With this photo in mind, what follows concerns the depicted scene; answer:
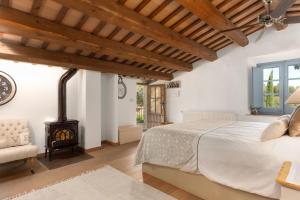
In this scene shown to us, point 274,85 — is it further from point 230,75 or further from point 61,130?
point 61,130

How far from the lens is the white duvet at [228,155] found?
1702mm

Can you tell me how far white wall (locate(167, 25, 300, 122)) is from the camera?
4.20m

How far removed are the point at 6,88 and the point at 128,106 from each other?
3.21 m

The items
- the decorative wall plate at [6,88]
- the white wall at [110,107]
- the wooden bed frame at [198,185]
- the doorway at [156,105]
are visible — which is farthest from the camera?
the doorway at [156,105]

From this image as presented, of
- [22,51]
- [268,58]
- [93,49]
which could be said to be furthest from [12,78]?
[268,58]

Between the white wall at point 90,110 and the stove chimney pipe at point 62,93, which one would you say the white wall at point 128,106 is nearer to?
the white wall at point 90,110

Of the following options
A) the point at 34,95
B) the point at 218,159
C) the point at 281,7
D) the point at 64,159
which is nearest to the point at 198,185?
the point at 218,159

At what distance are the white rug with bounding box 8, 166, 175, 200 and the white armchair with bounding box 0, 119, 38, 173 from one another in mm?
927

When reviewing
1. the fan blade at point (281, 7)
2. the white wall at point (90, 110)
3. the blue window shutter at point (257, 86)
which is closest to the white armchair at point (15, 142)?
the white wall at point (90, 110)

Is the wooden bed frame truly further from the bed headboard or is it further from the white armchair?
the bed headboard

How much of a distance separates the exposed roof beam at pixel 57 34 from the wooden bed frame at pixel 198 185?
2.36 meters

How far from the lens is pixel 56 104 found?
14.4 feet

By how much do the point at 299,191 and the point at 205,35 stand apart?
3592 millimetres

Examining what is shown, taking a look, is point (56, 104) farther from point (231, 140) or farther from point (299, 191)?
point (299, 191)
